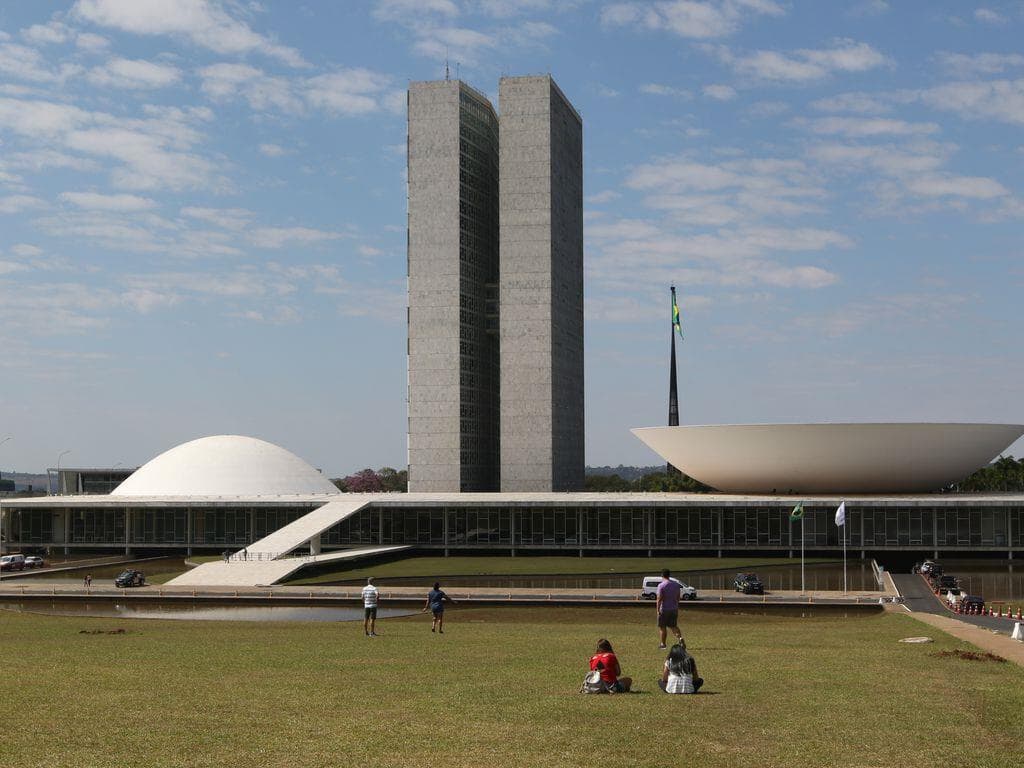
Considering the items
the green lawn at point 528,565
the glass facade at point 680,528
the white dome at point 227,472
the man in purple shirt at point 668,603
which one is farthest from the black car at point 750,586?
the white dome at point 227,472

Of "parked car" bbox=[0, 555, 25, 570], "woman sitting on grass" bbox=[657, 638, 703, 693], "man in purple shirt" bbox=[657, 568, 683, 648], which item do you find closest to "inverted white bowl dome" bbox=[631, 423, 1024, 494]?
"parked car" bbox=[0, 555, 25, 570]

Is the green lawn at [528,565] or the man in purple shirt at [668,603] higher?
the man in purple shirt at [668,603]

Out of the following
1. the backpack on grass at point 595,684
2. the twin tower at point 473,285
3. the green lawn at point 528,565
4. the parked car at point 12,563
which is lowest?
the green lawn at point 528,565

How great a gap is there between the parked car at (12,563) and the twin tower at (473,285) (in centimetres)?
4754

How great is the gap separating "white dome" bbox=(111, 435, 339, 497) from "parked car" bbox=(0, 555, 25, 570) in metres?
24.0

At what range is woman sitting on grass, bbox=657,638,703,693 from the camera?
19.7m

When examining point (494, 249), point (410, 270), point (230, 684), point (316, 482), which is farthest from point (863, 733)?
point (494, 249)

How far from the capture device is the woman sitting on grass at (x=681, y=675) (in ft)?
64.7

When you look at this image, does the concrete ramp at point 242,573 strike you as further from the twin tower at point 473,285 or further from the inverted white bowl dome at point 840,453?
the twin tower at point 473,285

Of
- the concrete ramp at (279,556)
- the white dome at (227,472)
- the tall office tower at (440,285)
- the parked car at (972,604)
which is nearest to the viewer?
the parked car at (972,604)

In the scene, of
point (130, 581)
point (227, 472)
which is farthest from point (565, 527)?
point (130, 581)

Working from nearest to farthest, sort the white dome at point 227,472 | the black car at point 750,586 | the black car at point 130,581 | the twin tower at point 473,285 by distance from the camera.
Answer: the black car at point 750,586 < the black car at point 130,581 < the white dome at point 227,472 < the twin tower at point 473,285

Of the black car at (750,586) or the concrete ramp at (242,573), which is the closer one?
the black car at (750,586)

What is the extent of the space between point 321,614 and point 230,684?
28.3 meters
